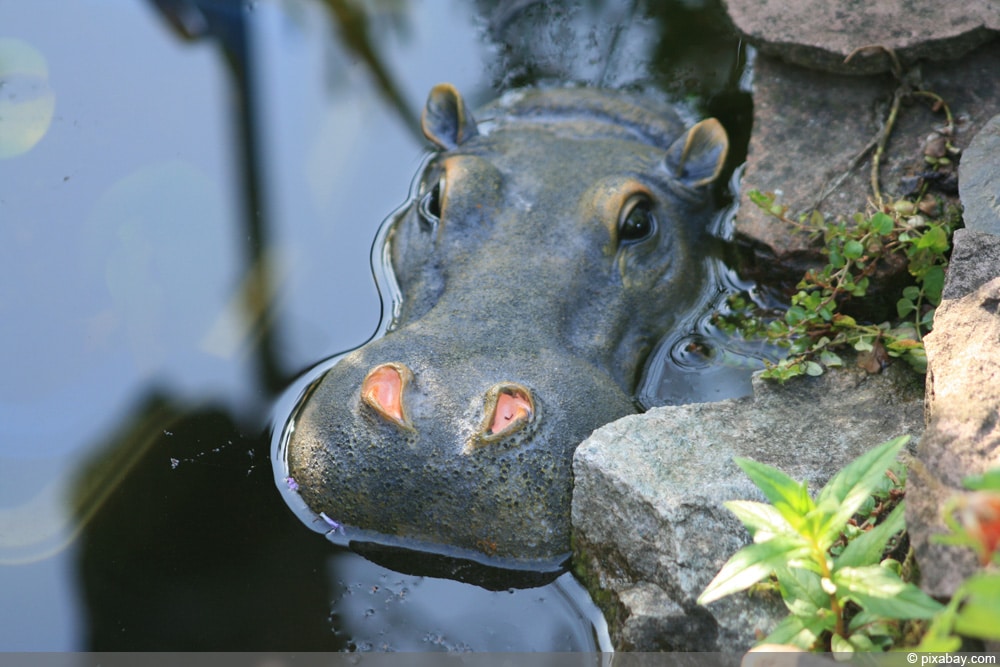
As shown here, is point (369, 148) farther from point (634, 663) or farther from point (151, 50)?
point (634, 663)

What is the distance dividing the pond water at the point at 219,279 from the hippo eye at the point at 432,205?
508 millimetres

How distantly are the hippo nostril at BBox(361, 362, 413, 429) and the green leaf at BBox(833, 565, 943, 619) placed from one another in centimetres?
139

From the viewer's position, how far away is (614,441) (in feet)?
11.3

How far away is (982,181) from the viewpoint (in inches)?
143

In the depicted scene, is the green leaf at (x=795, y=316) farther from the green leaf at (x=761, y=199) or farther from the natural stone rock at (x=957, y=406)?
the natural stone rock at (x=957, y=406)

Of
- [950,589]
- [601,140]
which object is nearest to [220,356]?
[601,140]

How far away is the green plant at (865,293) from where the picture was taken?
12.4 ft

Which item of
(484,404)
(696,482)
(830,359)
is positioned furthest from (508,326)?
(830,359)

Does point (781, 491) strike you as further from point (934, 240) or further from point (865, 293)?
point (865, 293)

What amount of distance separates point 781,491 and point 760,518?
108mm

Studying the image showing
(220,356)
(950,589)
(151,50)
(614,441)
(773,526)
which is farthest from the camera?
(151,50)

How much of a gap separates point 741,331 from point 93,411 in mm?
2826

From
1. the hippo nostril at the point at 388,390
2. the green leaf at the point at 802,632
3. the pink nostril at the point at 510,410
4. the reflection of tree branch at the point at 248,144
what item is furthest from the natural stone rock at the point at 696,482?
the reflection of tree branch at the point at 248,144

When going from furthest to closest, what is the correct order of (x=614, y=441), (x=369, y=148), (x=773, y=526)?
1. (x=369, y=148)
2. (x=614, y=441)
3. (x=773, y=526)
